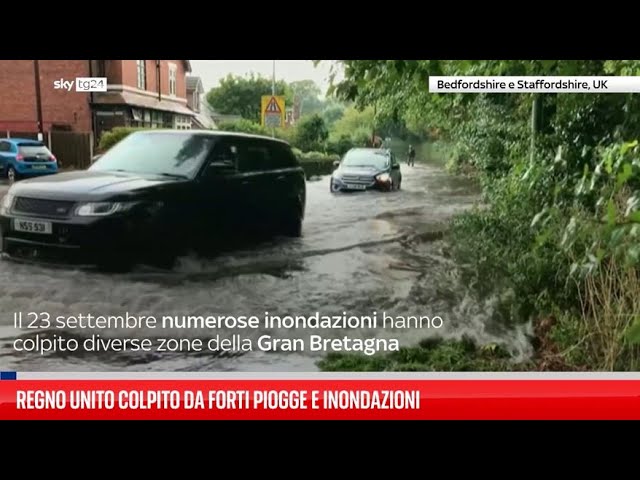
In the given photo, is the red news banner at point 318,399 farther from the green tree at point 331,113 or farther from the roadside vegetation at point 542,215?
the green tree at point 331,113

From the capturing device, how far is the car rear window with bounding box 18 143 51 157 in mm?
3619

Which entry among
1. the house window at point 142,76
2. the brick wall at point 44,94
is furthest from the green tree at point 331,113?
the brick wall at point 44,94

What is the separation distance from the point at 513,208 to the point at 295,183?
123 cm

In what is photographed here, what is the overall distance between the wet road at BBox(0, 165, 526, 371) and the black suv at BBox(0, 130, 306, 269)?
0.12m

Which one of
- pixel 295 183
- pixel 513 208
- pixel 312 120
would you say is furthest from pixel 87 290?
pixel 513 208

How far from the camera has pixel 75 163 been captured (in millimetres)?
3646

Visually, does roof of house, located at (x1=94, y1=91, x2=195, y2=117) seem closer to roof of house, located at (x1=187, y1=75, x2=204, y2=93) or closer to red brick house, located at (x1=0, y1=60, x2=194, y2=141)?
red brick house, located at (x1=0, y1=60, x2=194, y2=141)

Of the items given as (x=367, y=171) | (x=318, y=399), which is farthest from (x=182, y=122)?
(x=318, y=399)

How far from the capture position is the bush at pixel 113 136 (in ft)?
12.0

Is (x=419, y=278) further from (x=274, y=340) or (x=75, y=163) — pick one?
(x=75, y=163)

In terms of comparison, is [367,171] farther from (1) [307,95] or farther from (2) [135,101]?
(2) [135,101]

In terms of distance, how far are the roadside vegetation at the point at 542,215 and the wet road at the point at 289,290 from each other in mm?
→ 135

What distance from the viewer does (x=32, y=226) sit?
3451 millimetres

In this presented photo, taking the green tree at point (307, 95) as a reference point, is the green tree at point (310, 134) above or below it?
below
